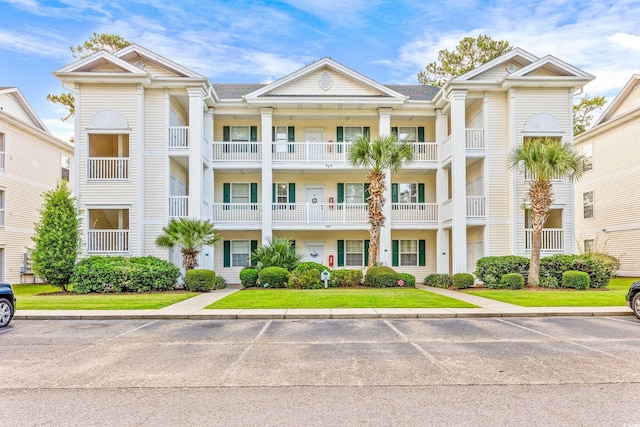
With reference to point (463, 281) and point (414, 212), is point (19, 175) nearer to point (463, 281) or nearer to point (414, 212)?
→ point (414, 212)

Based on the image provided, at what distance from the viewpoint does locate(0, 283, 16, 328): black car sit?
10898 mm

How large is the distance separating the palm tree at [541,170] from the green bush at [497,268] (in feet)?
2.68

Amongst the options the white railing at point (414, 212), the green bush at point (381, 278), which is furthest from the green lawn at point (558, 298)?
the white railing at point (414, 212)

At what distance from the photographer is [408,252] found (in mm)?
25844

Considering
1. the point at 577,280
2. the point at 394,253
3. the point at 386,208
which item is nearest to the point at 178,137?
the point at 386,208

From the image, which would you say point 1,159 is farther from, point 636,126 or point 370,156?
point 636,126

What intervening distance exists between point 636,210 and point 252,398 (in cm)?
2688

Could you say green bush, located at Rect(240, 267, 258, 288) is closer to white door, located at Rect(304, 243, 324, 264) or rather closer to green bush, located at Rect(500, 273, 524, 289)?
white door, located at Rect(304, 243, 324, 264)

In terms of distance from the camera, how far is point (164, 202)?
2162 centimetres

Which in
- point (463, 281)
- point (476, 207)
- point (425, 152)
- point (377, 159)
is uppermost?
point (425, 152)

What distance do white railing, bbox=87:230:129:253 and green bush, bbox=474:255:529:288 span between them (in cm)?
1576

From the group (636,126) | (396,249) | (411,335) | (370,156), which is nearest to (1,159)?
A: (370,156)

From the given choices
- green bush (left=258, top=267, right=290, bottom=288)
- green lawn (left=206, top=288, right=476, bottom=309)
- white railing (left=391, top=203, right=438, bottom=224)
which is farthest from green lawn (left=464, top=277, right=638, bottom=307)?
green bush (left=258, top=267, right=290, bottom=288)

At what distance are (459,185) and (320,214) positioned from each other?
22.6ft
